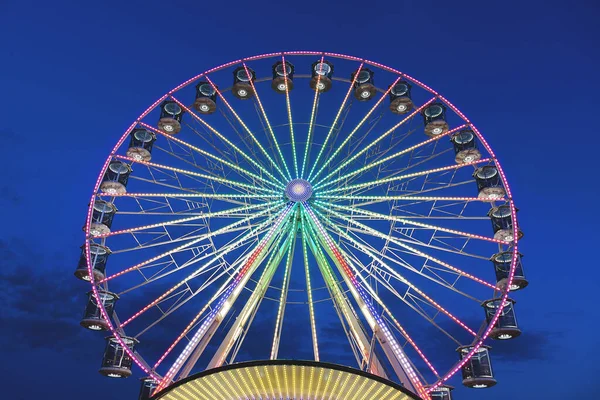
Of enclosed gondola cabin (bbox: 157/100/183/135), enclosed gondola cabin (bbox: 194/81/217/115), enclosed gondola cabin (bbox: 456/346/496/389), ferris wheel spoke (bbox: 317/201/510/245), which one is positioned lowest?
enclosed gondola cabin (bbox: 456/346/496/389)

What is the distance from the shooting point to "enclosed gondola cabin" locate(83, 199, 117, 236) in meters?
16.7

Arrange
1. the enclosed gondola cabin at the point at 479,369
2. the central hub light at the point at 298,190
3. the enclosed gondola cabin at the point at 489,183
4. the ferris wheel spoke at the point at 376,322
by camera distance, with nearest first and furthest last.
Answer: the ferris wheel spoke at the point at 376,322, the enclosed gondola cabin at the point at 479,369, the enclosed gondola cabin at the point at 489,183, the central hub light at the point at 298,190

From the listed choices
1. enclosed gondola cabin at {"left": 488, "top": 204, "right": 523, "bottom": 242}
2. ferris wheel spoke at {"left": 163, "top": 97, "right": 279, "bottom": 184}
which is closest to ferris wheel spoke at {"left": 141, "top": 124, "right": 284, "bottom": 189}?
ferris wheel spoke at {"left": 163, "top": 97, "right": 279, "bottom": 184}

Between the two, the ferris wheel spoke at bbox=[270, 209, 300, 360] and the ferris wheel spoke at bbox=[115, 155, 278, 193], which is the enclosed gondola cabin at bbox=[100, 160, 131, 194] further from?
the ferris wheel spoke at bbox=[270, 209, 300, 360]

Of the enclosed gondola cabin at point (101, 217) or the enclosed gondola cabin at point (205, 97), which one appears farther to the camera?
the enclosed gondola cabin at point (205, 97)

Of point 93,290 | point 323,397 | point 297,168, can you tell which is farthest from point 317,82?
point 323,397

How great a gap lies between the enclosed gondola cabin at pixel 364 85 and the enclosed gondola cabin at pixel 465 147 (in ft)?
11.9

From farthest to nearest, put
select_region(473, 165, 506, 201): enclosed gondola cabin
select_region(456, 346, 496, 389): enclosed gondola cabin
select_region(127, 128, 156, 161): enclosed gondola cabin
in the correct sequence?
select_region(127, 128, 156, 161): enclosed gondola cabin
select_region(473, 165, 506, 201): enclosed gondola cabin
select_region(456, 346, 496, 389): enclosed gondola cabin

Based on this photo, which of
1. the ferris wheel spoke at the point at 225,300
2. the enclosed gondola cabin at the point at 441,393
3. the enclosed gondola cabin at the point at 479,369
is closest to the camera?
the ferris wheel spoke at the point at 225,300

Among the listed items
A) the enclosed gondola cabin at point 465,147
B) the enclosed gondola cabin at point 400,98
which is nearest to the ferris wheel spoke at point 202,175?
the enclosed gondola cabin at point 400,98

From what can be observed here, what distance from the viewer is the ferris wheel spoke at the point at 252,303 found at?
47.4 feet

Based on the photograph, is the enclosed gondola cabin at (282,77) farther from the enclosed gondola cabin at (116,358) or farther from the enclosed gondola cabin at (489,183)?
the enclosed gondola cabin at (116,358)

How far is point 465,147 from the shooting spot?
17.8m

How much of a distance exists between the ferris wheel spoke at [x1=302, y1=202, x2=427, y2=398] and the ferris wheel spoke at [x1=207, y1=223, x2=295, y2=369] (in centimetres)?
138
